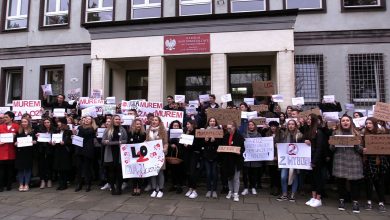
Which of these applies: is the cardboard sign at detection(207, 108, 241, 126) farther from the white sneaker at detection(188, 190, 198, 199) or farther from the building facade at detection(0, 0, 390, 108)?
the building facade at detection(0, 0, 390, 108)

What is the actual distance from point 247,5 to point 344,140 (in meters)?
8.72

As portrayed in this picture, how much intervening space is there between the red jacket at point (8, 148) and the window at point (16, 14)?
31.7 ft

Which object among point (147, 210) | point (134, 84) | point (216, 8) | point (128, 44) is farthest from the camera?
point (134, 84)

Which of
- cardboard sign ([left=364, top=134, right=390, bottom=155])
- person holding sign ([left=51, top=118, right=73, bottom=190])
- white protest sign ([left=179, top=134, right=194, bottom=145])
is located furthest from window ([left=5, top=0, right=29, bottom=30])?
cardboard sign ([left=364, top=134, right=390, bottom=155])

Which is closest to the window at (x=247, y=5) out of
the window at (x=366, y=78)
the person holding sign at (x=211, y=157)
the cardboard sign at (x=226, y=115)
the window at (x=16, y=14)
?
the window at (x=366, y=78)

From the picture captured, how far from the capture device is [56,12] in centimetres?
1694

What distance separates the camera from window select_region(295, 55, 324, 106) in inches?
546

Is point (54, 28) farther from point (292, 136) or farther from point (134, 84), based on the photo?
point (292, 136)

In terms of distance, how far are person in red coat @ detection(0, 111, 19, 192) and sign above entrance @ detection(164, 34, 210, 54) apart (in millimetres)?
6060

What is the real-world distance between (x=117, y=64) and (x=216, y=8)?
193 inches

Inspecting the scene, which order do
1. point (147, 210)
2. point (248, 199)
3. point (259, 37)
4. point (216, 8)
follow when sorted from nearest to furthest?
point (147, 210) < point (248, 199) < point (259, 37) < point (216, 8)

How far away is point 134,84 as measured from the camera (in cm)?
1594

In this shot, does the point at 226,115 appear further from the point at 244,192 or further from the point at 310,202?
the point at 310,202

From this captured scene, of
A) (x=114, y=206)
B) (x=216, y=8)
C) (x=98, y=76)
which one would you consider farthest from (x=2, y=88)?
(x=114, y=206)
